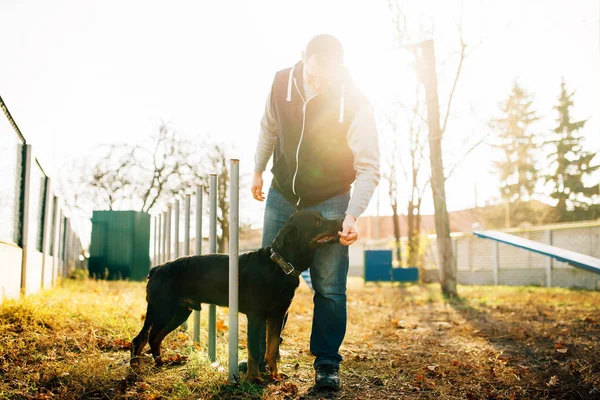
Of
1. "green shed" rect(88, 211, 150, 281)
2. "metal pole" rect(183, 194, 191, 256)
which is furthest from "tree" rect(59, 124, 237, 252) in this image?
"metal pole" rect(183, 194, 191, 256)

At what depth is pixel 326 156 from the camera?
3.41 meters

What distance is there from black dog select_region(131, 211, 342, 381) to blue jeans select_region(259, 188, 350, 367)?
4.7 inches

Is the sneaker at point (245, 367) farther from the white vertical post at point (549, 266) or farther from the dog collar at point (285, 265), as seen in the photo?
the white vertical post at point (549, 266)

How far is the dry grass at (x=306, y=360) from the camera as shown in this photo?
121 inches

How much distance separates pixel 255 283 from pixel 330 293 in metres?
0.50

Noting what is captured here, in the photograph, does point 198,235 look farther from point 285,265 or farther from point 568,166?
point 568,166

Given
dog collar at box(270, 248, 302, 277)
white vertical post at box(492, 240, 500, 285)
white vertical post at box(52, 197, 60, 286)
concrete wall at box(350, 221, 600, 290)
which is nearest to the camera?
dog collar at box(270, 248, 302, 277)

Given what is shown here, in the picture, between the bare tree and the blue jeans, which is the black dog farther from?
the bare tree

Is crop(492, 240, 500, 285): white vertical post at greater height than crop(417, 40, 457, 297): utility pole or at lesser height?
lesser

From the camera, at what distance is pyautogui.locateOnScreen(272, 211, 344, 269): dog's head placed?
10.8ft

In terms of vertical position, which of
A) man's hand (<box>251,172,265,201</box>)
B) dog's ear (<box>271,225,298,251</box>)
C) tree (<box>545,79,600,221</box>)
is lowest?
dog's ear (<box>271,225,298,251</box>)

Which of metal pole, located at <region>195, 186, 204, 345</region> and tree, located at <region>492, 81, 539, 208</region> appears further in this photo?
tree, located at <region>492, 81, 539, 208</region>

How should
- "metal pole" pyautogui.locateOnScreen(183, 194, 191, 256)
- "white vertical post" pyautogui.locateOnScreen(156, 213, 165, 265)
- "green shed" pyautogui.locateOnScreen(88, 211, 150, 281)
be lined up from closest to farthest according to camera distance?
"metal pole" pyautogui.locateOnScreen(183, 194, 191, 256), "white vertical post" pyautogui.locateOnScreen(156, 213, 165, 265), "green shed" pyautogui.locateOnScreen(88, 211, 150, 281)

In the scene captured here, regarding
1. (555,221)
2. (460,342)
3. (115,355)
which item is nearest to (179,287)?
(115,355)
